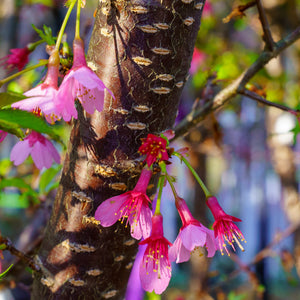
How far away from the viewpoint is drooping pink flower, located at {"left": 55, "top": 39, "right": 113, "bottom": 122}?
1.29 feet

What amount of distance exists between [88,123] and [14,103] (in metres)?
0.11

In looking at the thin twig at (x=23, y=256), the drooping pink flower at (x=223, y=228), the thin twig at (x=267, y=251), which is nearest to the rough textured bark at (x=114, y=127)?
the thin twig at (x=23, y=256)

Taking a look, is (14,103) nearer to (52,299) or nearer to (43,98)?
(43,98)

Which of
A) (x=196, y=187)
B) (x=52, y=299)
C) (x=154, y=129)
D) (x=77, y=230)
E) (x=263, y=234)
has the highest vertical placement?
(x=154, y=129)

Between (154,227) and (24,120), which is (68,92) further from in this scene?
(154,227)

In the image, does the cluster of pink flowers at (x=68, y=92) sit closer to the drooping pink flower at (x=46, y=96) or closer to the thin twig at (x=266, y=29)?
the drooping pink flower at (x=46, y=96)

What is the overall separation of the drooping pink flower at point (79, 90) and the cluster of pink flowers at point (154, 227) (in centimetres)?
8

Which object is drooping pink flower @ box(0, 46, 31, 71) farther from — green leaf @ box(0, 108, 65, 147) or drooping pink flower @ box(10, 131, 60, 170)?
green leaf @ box(0, 108, 65, 147)

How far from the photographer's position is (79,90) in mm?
419

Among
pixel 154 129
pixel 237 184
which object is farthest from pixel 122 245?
pixel 237 184

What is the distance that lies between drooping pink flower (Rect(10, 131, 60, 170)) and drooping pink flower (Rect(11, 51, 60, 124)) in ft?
0.51

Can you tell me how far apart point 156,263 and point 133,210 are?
78mm

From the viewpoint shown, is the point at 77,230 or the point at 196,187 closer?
the point at 77,230

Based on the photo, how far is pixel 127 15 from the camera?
429 millimetres
